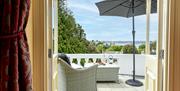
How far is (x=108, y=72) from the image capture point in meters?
5.55

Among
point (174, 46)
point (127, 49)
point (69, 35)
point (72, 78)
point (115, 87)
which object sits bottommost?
point (115, 87)

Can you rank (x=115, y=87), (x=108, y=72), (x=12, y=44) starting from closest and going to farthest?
1. (x=12, y=44)
2. (x=115, y=87)
3. (x=108, y=72)

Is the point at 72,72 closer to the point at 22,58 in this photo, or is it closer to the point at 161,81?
the point at 161,81

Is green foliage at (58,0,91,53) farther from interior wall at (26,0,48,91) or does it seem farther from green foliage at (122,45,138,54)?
interior wall at (26,0,48,91)

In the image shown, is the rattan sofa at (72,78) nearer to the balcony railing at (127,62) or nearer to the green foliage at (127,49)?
the balcony railing at (127,62)

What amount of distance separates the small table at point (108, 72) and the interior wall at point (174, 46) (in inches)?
143

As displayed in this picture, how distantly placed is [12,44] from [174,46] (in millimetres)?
1319

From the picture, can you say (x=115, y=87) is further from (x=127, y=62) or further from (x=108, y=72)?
(x=127, y=62)

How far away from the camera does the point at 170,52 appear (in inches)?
74.1

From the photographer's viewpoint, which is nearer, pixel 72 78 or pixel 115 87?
pixel 72 78

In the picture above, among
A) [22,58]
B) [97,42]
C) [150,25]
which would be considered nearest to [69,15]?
[97,42]

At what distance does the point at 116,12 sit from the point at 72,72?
2753 millimetres

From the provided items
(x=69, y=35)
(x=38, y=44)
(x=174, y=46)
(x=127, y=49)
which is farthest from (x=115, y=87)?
(x=38, y=44)

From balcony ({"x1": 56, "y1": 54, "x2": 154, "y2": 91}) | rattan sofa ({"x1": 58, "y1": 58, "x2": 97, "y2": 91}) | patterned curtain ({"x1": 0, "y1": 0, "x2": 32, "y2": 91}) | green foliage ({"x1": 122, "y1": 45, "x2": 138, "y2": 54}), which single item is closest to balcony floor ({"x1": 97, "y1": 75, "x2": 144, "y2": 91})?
balcony ({"x1": 56, "y1": 54, "x2": 154, "y2": 91})
